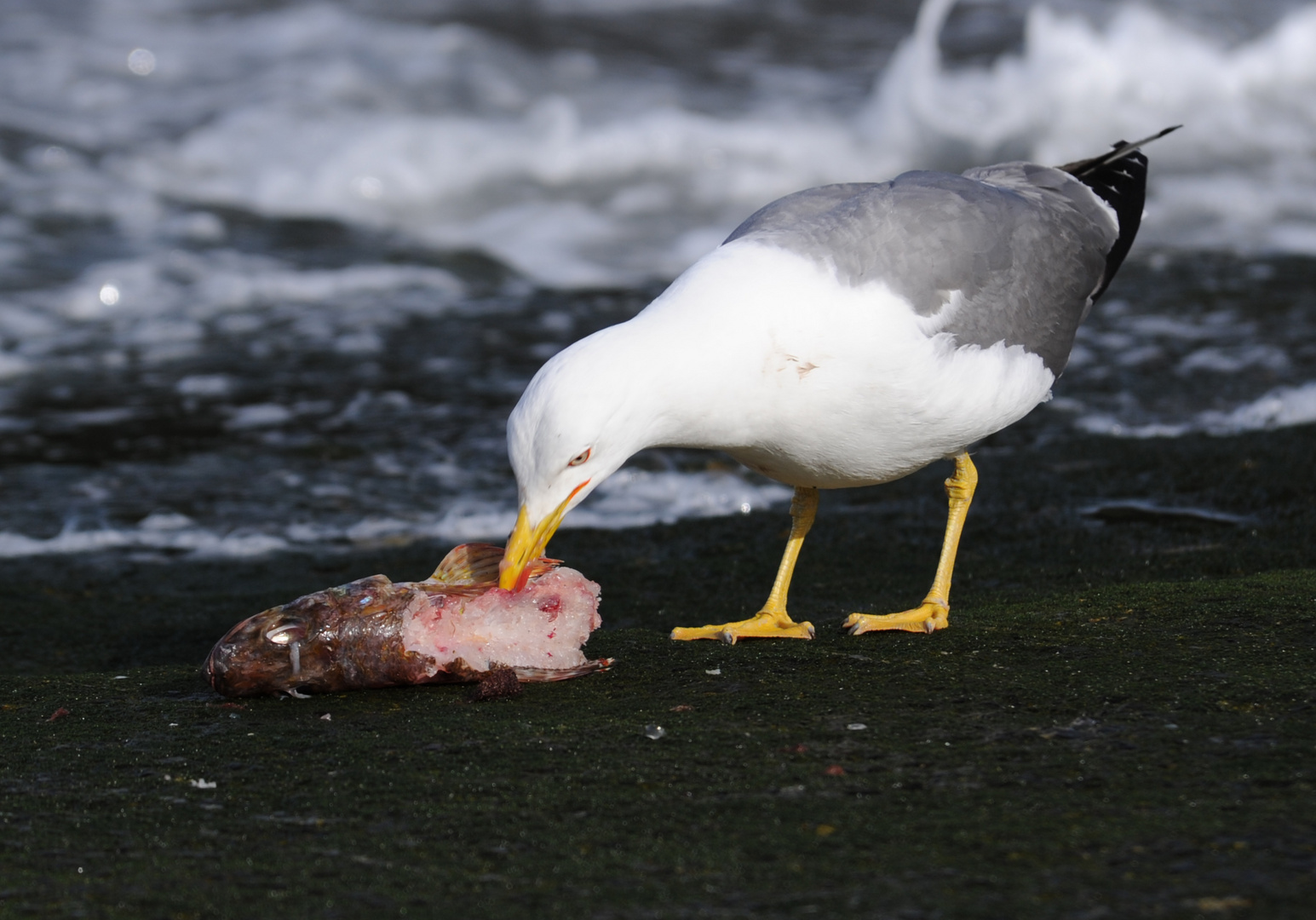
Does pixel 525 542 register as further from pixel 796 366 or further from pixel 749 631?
pixel 749 631

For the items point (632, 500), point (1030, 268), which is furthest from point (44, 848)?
point (632, 500)

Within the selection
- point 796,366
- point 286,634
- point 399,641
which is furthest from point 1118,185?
point 286,634

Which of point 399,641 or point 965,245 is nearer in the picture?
point 399,641

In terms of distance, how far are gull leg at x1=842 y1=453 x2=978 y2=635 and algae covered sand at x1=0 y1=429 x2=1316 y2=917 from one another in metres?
0.10

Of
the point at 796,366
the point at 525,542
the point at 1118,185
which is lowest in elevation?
the point at 525,542

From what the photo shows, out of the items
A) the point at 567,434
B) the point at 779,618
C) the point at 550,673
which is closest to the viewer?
the point at 567,434

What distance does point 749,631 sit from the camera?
13.8 ft

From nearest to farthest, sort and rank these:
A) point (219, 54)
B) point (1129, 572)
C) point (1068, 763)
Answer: point (1068, 763), point (1129, 572), point (219, 54)

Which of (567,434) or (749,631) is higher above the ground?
(567,434)

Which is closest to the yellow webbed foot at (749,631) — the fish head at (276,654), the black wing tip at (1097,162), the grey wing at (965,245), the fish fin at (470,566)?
the fish fin at (470,566)

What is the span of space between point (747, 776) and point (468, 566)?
4.15 ft

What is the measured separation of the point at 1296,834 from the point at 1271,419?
503 cm

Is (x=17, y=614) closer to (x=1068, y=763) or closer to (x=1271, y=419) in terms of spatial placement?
(x=1068, y=763)

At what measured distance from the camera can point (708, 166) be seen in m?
15.4
